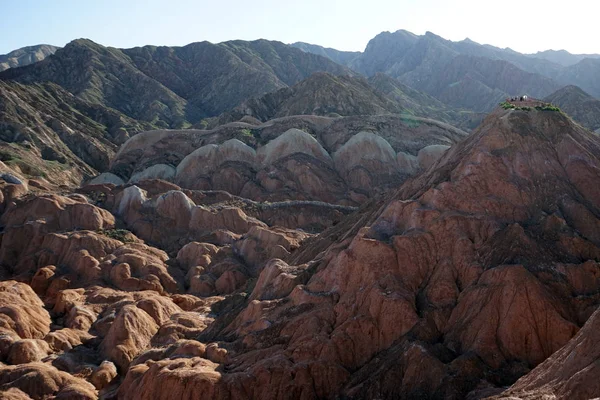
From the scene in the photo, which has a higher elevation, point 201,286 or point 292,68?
point 292,68

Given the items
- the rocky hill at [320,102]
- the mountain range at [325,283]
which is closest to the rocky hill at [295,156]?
the mountain range at [325,283]

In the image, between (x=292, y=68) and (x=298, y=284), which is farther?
(x=292, y=68)

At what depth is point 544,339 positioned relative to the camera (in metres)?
26.5

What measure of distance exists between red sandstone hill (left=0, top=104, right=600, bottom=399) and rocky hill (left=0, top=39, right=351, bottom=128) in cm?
10749

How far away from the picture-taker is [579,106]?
398 ft

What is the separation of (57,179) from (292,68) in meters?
116

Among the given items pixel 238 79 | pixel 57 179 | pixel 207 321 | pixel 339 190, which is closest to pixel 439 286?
pixel 207 321

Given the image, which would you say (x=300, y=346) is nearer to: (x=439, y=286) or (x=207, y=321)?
(x=439, y=286)

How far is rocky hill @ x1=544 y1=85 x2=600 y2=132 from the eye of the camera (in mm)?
116062

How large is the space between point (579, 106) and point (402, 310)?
341 feet

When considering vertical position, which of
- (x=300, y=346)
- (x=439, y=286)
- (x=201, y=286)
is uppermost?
(x=439, y=286)

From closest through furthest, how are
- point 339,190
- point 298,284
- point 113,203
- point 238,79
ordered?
point 298,284 < point 113,203 < point 339,190 < point 238,79

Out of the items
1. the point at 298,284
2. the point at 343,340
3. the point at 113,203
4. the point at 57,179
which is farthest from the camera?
the point at 57,179

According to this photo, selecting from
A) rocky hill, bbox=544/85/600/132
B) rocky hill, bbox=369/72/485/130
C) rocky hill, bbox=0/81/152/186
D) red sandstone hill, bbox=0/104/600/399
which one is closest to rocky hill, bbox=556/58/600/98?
rocky hill, bbox=369/72/485/130
